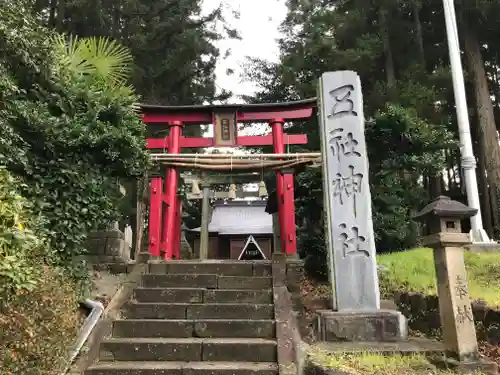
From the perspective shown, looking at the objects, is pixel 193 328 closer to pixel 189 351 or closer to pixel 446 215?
pixel 189 351

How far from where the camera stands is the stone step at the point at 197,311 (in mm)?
5535

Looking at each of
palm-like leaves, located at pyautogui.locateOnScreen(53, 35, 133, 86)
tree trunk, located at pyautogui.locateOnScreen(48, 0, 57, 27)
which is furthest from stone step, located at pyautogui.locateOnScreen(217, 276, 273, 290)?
tree trunk, located at pyautogui.locateOnScreen(48, 0, 57, 27)

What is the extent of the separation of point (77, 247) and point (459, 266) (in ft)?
14.8

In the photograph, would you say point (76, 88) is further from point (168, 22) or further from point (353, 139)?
point (168, 22)

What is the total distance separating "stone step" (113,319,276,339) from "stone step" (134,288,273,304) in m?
0.66

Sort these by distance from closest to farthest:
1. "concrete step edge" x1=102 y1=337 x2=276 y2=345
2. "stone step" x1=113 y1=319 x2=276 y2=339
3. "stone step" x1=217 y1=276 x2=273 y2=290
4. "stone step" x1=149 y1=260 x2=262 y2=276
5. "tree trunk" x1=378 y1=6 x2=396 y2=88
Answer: "concrete step edge" x1=102 y1=337 x2=276 y2=345 → "stone step" x1=113 y1=319 x2=276 y2=339 → "stone step" x1=217 y1=276 x2=273 y2=290 → "stone step" x1=149 y1=260 x2=262 y2=276 → "tree trunk" x1=378 y1=6 x2=396 y2=88

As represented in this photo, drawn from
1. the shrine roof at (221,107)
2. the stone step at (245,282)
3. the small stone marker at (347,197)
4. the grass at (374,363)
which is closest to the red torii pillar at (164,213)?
the shrine roof at (221,107)

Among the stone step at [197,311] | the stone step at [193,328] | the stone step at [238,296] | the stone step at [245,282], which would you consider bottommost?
the stone step at [193,328]

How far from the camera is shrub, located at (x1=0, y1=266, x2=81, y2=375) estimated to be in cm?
309

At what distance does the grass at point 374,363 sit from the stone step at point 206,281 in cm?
177

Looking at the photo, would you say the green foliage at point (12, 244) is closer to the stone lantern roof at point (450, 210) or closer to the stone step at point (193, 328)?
the stone step at point (193, 328)

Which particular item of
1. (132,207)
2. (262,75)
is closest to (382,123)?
(132,207)

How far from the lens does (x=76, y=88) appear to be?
5520 mm

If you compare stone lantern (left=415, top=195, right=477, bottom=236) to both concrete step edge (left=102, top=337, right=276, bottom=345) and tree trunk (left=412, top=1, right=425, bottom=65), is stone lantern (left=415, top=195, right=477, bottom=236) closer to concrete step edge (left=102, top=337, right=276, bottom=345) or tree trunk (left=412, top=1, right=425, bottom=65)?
concrete step edge (left=102, top=337, right=276, bottom=345)
